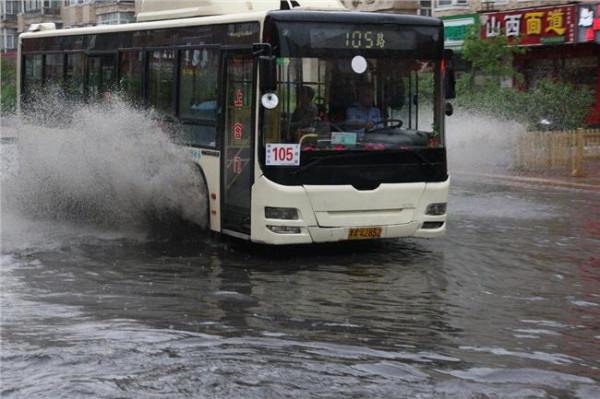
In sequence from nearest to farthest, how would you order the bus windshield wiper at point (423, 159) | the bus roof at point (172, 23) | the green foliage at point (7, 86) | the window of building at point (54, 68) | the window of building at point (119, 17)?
1. the bus roof at point (172, 23)
2. the bus windshield wiper at point (423, 159)
3. the window of building at point (54, 68)
4. the green foliage at point (7, 86)
5. the window of building at point (119, 17)

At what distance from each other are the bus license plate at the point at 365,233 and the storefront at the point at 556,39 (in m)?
22.7

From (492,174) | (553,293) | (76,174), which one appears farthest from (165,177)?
(492,174)

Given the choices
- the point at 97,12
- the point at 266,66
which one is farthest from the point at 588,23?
the point at 97,12

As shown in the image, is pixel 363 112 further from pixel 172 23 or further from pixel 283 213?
pixel 172 23

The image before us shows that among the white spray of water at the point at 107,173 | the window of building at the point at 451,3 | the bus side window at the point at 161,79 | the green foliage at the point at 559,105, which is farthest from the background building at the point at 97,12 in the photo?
the bus side window at the point at 161,79

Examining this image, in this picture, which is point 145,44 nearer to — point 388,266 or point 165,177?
point 165,177

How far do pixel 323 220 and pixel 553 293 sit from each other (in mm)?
2788

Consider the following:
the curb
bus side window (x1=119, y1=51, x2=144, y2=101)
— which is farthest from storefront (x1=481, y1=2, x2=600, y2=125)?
bus side window (x1=119, y1=51, x2=144, y2=101)

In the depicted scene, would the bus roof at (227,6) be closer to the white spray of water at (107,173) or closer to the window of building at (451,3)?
the white spray of water at (107,173)

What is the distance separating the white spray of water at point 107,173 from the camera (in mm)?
14523

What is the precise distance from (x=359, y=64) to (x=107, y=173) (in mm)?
3959

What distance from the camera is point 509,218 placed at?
58.6 feet

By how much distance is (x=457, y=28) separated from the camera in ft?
130

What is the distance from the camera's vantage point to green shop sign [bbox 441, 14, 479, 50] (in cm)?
3869
